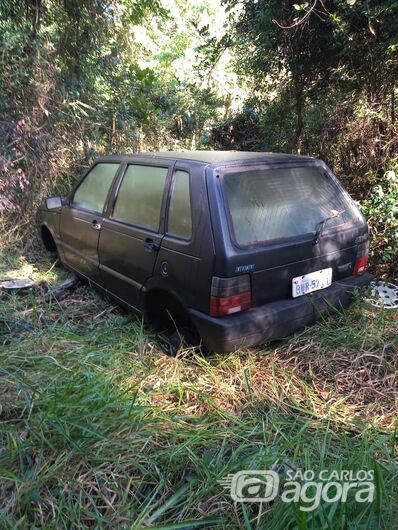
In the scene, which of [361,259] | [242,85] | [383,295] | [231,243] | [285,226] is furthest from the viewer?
[242,85]

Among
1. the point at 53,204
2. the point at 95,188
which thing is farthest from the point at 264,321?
the point at 53,204

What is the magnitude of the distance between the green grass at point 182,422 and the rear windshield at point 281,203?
75 centimetres

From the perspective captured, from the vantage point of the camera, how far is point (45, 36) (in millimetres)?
5934

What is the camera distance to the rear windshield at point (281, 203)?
2.60 m

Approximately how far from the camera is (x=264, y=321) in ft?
8.56

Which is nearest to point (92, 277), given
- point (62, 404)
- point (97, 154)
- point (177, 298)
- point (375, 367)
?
point (177, 298)

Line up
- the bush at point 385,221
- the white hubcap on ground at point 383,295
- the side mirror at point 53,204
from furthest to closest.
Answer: the side mirror at point 53,204, the bush at point 385,221, the white hubcap on ground at point 383,295

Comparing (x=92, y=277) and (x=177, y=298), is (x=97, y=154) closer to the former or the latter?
(x=92, y=277)

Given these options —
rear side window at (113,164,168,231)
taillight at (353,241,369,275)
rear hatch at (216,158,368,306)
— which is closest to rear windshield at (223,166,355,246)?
rear hatch at (216,158,368,306)

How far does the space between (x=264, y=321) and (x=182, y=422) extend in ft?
2.61

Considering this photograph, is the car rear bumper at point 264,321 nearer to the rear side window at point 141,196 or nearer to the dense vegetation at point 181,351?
the dense vegetation at point 181,351

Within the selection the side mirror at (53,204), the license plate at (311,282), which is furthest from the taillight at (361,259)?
the side mirror at (53,204)

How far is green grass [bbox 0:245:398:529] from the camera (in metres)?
1.72

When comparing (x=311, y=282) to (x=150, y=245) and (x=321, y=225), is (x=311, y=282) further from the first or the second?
(x=150, y=245)
